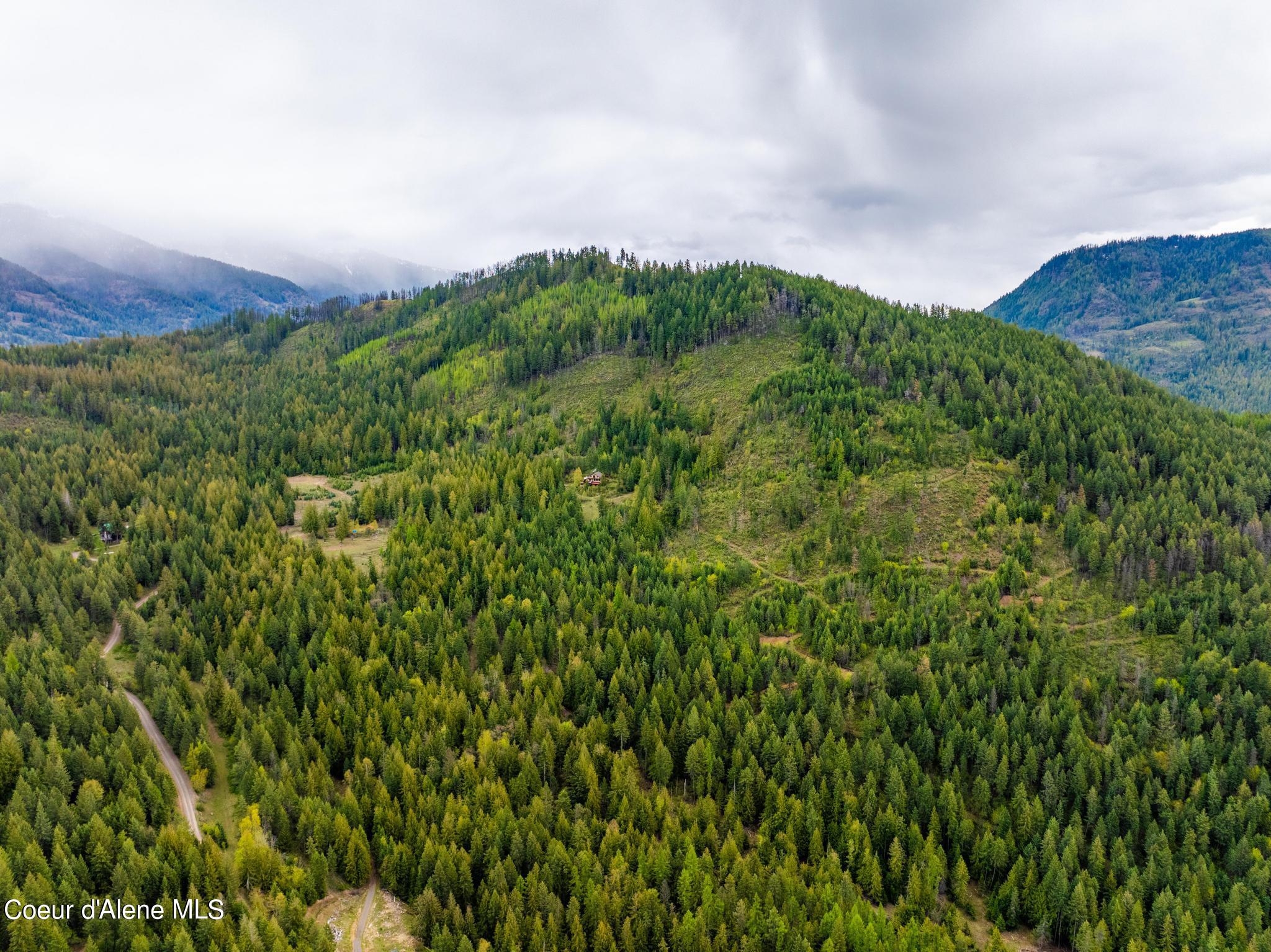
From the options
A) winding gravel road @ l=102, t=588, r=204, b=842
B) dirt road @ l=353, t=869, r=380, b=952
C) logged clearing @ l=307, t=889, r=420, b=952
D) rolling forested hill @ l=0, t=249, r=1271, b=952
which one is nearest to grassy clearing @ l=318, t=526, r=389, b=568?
rolling forested hill @ l=0, t=249, r=1271, b=952

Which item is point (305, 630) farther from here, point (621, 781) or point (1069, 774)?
point (1069, 774)

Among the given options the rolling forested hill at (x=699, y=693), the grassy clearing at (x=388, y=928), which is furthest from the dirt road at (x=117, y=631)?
the grassy clearing at (x=388, y=928)

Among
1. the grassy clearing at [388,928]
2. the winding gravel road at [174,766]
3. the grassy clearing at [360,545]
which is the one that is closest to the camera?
the grassy clearing at [388,928]

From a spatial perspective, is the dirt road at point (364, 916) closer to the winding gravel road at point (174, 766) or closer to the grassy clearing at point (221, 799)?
the grassy clearing at point (221, 799)

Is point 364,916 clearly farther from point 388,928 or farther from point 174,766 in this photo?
point 174,766

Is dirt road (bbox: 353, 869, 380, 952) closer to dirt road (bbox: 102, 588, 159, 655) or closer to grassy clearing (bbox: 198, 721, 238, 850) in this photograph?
grassy clearing (bbox: 198, 721, 238, 850)

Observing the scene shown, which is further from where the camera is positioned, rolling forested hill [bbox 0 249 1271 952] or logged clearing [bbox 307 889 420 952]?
rolling forested hill [bbox 0 249 1271 952]
